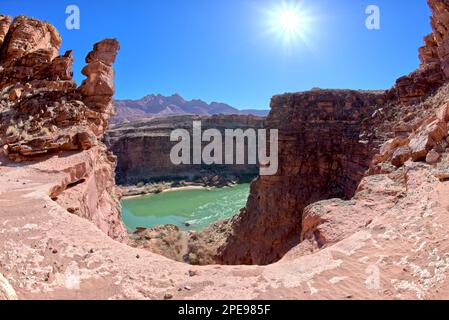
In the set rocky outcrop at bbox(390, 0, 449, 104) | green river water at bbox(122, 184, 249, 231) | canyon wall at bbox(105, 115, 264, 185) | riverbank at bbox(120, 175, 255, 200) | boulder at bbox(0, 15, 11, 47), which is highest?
boulder at bbox(0, 15, 11, 47)

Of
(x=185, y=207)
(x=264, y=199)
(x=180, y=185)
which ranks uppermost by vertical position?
(x=264, y=199)

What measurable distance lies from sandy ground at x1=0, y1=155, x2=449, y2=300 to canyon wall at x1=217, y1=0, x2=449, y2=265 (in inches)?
390

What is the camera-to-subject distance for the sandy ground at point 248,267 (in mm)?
3260

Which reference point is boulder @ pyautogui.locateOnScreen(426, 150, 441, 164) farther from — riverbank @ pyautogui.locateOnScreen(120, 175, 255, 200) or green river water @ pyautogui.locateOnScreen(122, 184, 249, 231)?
riverbank @ pyautogui.locateOnScreen(120, 175, 255, 200)

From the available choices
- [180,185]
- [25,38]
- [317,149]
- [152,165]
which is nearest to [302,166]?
[317,149]

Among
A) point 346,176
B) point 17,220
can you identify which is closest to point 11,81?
point 17,220

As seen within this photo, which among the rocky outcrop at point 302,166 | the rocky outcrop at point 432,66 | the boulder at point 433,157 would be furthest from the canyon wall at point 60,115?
the rocky outcrop at point 432,66

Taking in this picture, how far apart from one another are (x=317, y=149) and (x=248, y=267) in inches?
625

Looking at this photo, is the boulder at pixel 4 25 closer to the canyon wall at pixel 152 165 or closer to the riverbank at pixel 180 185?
the riverbank at pixel 180 185

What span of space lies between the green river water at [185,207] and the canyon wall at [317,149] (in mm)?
10907

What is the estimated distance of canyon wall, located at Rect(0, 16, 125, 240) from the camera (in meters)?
8.46

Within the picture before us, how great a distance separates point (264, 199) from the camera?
58.5ft

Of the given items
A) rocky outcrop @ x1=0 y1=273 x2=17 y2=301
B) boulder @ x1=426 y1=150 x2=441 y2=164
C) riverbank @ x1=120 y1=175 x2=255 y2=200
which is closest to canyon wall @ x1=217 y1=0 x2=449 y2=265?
boulder @ x1=426 y1=150 x2=441 y2=164

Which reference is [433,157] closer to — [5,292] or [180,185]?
[5,292]
